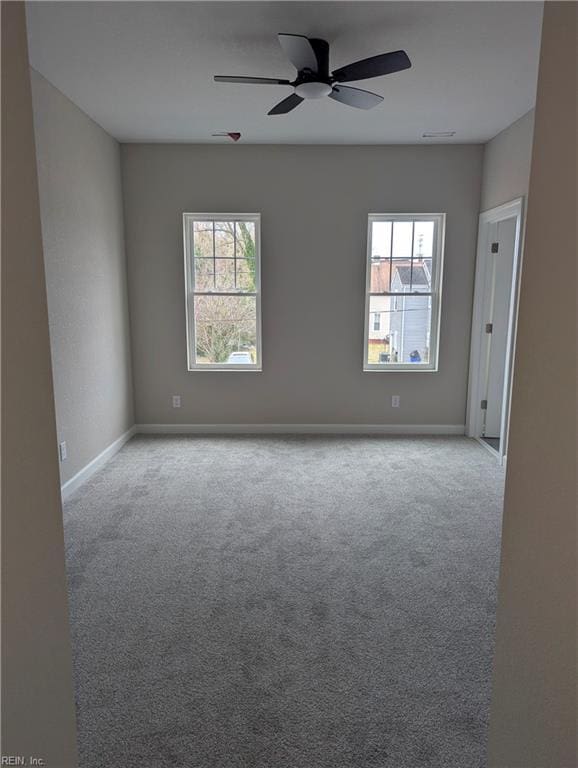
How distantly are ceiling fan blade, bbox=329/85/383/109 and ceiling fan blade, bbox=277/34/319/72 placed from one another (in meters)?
0.30

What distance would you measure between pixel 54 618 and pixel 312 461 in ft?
11.6

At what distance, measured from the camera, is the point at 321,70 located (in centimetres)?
275

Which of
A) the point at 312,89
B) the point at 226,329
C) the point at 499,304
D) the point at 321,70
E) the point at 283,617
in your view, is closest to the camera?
the point at 283,617

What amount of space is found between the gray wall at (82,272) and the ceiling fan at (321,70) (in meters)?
1.53

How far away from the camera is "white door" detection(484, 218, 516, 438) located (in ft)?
15.9

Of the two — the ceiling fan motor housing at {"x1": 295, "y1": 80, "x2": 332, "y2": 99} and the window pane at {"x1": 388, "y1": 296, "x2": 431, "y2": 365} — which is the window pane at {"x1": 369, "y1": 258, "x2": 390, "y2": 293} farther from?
the ceiling fan motor housing at {"x1": 295, "y1": 80, "x2": 332, "y2": 99}

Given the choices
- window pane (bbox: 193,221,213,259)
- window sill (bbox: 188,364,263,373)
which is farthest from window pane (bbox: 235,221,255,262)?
window sill (bbox: 188,364,263,373)

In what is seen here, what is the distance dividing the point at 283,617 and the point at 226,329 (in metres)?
3.49

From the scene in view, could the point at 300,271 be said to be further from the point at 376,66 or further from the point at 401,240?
the point at 376,66

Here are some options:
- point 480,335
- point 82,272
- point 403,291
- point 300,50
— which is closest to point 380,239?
point 403,291

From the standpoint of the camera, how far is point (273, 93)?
3.52 metres

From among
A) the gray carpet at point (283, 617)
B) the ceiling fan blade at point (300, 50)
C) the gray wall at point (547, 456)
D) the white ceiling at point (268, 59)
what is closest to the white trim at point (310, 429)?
the gray carpet at point (283, 617)

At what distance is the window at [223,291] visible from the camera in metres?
5.12

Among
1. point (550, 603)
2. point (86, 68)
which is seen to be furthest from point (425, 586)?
point (86, 68)
